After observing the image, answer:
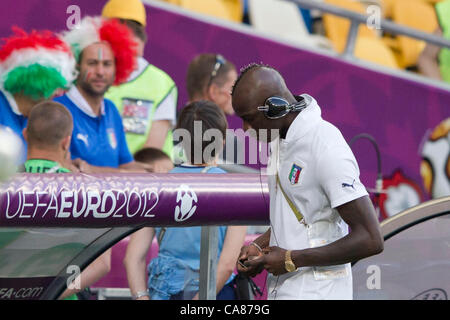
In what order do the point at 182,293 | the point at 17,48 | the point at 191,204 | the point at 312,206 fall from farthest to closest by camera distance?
the point at 17,48 → the point at 182,293 → the point at 191,204 → the point at 312,206

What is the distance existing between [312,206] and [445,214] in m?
1.04

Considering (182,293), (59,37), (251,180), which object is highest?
(59,37)

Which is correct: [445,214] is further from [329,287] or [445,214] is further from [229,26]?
[229,26]

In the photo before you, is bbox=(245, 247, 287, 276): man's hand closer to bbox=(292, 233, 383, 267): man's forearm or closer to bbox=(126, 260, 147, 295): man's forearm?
bbox=(292, 233, 383, 267): man's forearm

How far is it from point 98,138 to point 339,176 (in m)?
2.91

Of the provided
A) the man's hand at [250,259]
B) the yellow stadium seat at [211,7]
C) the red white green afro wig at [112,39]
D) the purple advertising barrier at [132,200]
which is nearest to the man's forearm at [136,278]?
the purple advertising barrier at [132,200]

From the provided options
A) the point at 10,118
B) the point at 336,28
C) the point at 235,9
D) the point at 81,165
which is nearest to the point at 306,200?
the point at 81,165

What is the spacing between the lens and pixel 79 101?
213 inches

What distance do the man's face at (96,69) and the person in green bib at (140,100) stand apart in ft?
1.79

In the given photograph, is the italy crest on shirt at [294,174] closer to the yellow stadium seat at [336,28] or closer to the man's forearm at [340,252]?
the man's forearm at [340,252]

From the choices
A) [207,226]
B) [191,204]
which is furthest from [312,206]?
[207,226]

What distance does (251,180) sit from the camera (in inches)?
140

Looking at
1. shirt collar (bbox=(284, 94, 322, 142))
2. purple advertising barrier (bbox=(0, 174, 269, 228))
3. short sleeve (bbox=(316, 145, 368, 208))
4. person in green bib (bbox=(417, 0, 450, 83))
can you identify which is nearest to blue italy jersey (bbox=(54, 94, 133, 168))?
purple advertising barrier (bbox=(0, 174, 269, 228))

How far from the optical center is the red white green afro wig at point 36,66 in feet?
17.0
